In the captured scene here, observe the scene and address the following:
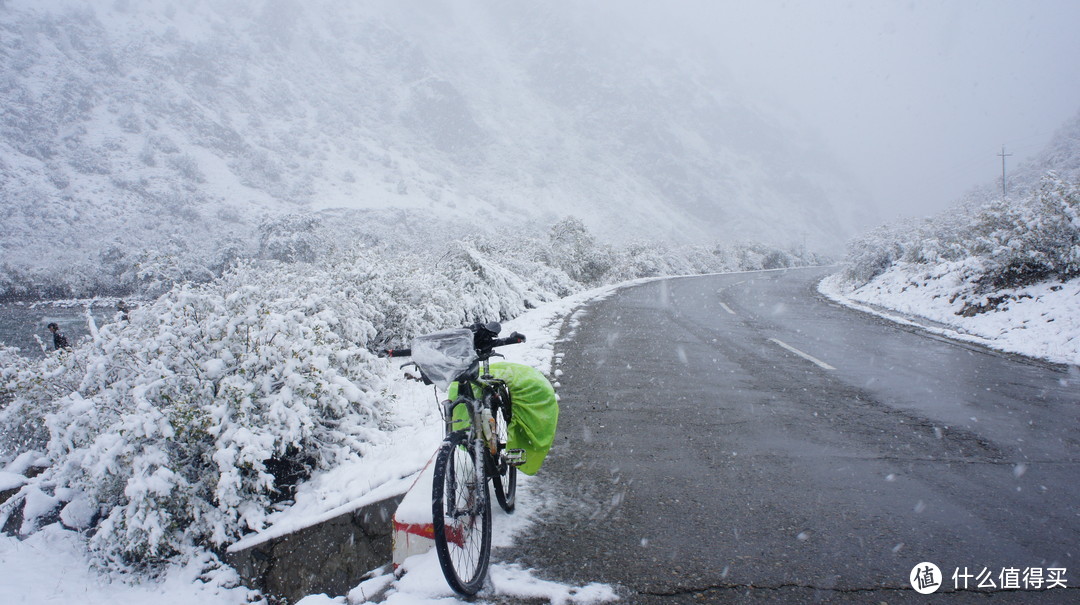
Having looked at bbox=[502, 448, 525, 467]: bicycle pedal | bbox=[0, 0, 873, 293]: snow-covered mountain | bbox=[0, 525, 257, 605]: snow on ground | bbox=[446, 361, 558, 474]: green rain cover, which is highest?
bbox=[0, 0, 873, 293]: snow-covered mountain

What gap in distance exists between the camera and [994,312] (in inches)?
452

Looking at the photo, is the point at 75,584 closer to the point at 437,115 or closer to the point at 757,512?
the point at 757,512

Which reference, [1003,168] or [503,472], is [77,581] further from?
[1003,168]

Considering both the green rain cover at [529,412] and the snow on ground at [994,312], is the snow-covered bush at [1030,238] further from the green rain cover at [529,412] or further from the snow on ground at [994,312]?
the green rain cover at [529,412]

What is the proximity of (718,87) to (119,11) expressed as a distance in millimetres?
146856

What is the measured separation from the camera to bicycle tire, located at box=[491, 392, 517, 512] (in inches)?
126

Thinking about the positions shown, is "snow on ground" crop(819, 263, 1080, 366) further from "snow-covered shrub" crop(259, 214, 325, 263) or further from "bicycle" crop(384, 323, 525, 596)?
"snow-covered shrub" crop(259, 214, 325, 263)

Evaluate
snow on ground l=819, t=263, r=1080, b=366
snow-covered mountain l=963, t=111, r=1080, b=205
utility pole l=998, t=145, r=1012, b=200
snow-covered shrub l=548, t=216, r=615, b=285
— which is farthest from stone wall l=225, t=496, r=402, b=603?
snow-covered mountain l=963, t=111, r=1080, b=205

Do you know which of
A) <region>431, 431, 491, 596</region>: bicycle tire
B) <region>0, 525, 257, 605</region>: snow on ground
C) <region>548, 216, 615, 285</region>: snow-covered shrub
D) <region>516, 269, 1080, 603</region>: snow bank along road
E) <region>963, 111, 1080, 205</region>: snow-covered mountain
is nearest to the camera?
<region>431, 431, 491, 596</region>: bicycle tire

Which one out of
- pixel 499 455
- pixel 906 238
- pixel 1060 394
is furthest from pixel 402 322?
pixel 906 238

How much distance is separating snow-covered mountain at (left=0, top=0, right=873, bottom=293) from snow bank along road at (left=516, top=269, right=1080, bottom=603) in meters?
31.3

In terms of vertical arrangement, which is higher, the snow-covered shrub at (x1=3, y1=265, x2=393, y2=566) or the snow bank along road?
the snow-covered shrub at (x1=3, y1=265, x2=393, y2=566)

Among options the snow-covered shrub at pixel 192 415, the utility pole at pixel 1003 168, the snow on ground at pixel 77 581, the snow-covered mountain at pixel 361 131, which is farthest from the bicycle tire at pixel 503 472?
the utility pole at pixel 1003 168

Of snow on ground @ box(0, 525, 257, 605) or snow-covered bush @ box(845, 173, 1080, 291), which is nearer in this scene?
snow on ground @ box(0, 525, 257, 605)
